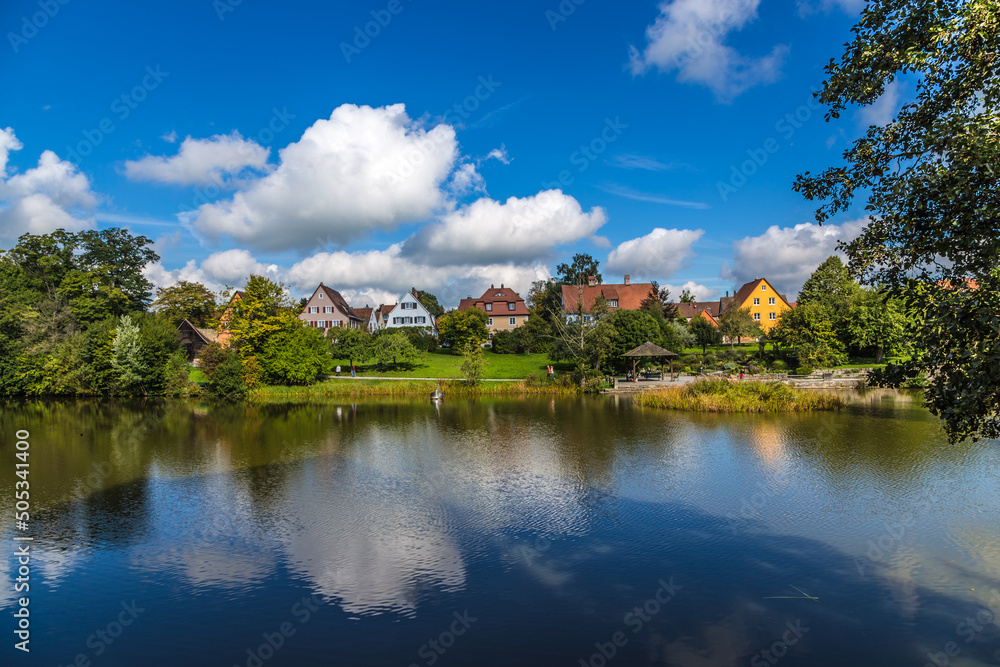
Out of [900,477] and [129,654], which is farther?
[900,477]

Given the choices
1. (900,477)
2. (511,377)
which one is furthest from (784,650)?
(511,377)

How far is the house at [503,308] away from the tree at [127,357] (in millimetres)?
36373

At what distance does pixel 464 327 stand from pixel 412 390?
14.1 m

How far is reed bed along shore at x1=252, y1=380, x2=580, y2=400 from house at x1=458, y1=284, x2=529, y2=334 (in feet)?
88.8

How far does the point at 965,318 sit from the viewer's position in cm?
487

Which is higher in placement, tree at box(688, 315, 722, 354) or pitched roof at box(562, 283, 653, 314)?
pitched roof at box(562, 283, 653, 314)

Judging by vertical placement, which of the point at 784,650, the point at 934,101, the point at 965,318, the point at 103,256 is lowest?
the point at 784,650

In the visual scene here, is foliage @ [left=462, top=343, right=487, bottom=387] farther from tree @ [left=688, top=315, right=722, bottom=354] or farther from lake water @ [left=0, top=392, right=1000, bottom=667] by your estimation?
tree @ [left=688, top=315, right=722, bottom=354]

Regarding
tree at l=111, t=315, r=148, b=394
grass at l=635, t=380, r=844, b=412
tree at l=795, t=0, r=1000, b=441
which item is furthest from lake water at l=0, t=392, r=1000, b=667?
tree at l=111, t=315, r=148, b=394

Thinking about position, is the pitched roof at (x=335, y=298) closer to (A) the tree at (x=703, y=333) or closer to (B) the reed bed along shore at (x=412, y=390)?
(B) the reed bed along shore at (x=412, y=390)

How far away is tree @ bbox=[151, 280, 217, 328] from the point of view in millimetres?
51500

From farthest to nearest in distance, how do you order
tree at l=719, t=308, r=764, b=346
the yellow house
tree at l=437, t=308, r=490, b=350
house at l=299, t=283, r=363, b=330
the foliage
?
house at l=299, t=283, r=363, b=330, the yellow house, tree at l=437, t=308, r=490, b=350, tree at l=719, t=308, r=764, b=346, the foliage

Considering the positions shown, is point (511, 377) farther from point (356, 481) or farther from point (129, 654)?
point (129, 654)

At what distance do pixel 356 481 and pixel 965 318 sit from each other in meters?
13.2
